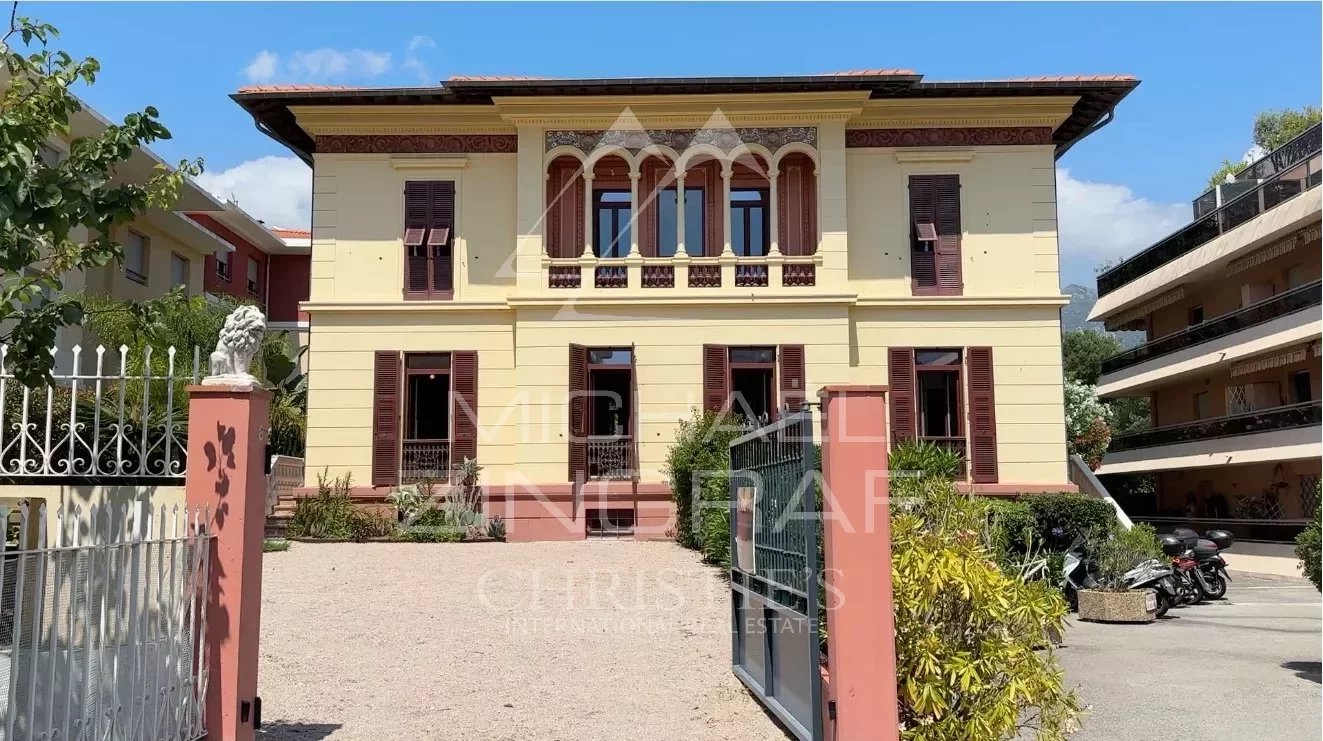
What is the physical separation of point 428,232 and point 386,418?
11.2 feet

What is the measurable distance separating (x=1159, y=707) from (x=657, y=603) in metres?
4.84

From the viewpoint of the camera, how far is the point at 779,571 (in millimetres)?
6594

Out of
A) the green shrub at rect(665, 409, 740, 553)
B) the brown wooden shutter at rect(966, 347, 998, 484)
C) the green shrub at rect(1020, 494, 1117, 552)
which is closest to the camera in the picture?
the green shrub at rect(665, 409, 740, 553)

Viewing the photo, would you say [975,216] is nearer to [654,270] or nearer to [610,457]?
[654,270]

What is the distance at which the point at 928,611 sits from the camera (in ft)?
19.1

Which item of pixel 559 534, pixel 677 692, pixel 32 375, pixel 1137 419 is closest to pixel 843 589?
pixel 677 692

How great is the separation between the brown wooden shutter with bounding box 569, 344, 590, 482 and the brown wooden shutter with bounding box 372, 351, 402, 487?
10.3ft

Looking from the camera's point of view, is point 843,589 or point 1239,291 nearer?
point 843,589

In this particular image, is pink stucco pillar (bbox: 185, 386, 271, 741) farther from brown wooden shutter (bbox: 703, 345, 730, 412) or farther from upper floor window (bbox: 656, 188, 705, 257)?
upper floor window (bbox: 656, 188, 705, 257)

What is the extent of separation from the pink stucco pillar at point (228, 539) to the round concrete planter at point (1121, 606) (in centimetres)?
996

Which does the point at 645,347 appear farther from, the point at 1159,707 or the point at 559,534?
the point at 1159,707

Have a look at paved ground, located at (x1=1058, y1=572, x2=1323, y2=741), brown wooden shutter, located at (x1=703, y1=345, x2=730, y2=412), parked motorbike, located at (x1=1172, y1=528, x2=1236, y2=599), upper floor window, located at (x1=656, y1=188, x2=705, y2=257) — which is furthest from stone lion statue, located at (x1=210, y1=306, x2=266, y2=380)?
parked motorbike, located at (x1=1172, y1=528, x2=1236, y2=599)

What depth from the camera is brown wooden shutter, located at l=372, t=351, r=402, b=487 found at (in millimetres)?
18188

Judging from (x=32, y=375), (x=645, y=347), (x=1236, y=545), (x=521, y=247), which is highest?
(x=521, y=247)
